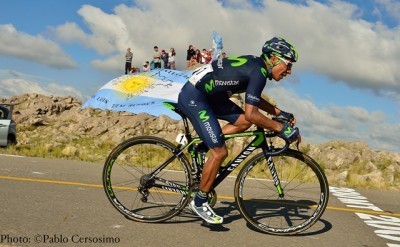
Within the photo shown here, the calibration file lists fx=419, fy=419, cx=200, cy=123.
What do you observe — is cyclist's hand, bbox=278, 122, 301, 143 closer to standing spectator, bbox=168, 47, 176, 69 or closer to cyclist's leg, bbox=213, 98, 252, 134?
cyclist's leg, bbox=213, 98, 252, 134

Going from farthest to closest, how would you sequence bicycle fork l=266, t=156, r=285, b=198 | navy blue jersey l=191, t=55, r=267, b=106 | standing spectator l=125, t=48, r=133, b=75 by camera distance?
standing spectator l=125, t=48, r=133, b=75, bicycle fork l=266, t=156, r=285, b=198, navy blue jersey l=191, t=55, r=267, b=106

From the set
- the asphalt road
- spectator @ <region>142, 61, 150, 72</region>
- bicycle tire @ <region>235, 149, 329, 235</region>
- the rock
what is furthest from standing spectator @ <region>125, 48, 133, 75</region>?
bicycle tire @ <region>235, 149, 329, 235</region>

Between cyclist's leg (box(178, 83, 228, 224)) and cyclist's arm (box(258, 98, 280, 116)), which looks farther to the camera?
cyclist's arm (box(258, 98, 280, 116))

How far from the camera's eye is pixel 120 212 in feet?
16.3

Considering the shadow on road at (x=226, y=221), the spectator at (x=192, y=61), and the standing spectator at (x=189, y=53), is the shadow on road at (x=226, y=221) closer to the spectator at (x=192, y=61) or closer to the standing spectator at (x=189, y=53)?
the spectator at (x=192, y=61)

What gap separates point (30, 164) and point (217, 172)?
17.9 ft

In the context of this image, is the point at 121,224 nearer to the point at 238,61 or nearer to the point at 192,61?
the point at 238,61

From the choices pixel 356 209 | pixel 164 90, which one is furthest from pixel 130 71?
pixel 356 209

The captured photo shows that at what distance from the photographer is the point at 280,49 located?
4.50 m

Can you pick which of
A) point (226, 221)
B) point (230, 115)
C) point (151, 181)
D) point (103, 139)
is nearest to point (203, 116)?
point (230, 115)

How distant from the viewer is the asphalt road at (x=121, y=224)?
4.05m

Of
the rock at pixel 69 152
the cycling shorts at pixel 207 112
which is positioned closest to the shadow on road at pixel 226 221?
the cycling shorts at pixel 207 112

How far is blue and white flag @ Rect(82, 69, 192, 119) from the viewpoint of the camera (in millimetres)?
21594

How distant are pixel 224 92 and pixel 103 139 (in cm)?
1376
